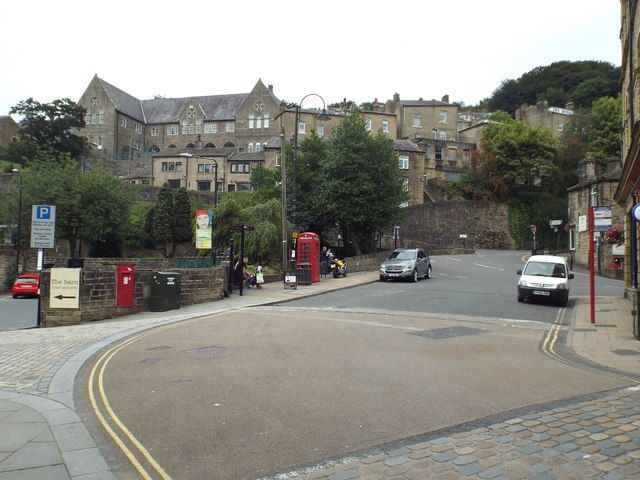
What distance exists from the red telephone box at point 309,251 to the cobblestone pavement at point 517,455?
20839mm

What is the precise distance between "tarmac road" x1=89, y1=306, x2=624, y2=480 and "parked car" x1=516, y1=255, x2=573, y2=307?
19.7 feet

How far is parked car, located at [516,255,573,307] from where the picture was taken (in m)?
18.2

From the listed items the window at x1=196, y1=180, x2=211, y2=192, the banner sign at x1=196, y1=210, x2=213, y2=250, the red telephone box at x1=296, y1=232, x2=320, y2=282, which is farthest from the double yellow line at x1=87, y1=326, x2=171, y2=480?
the window at x1=196, y1=180, x2=211, y2=192

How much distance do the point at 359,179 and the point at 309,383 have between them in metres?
26.3

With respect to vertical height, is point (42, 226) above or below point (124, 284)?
above

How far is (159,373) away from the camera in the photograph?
27.6 ft

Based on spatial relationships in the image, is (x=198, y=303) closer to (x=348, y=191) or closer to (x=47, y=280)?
(x=47, y=280)

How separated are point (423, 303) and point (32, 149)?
2456 inches

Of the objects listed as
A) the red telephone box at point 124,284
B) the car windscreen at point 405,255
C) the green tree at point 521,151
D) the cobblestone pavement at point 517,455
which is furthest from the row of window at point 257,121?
the cobblestone pavement at point 517,455

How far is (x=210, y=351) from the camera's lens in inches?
403

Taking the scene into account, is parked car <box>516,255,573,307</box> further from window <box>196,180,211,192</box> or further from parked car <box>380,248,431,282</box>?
window <box>196,180,211,192</box>

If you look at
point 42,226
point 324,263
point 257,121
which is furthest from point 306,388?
point 257,121

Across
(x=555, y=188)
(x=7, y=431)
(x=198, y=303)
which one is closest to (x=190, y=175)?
(x=555, y=188)

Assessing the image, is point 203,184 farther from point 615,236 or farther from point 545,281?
point 545,281
